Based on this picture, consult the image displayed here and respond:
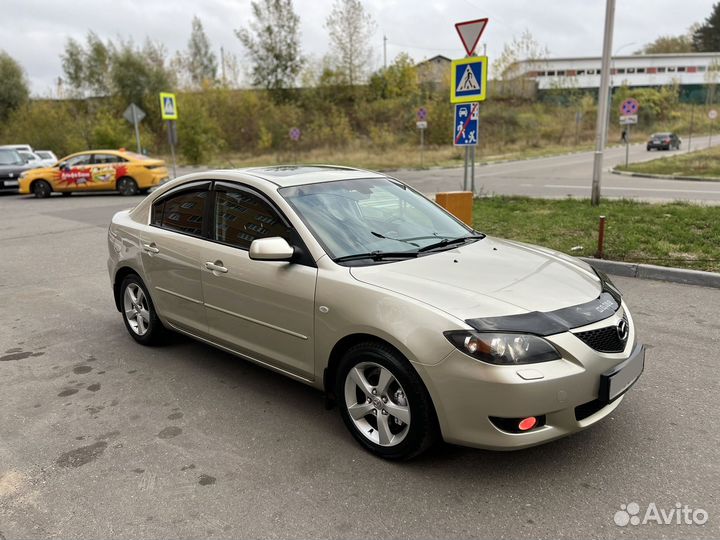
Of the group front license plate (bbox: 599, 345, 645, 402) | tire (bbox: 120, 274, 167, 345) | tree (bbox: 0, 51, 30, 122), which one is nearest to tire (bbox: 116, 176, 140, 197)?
tire (bbox: 120, 274, 167, 345)

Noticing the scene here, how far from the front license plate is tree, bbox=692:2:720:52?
111308mm

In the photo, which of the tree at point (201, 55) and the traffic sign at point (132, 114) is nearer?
the traffic sign at point (132, 114)

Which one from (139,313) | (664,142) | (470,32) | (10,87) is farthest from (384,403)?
(10,87)

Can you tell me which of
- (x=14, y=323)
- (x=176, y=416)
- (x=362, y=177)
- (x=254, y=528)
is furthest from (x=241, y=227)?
(x=14, y=323)

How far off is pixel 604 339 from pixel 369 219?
170 cm

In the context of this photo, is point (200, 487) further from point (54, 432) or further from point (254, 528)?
point (54, 432)

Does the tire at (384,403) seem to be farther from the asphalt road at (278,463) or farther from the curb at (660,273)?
the curb at (660,273)

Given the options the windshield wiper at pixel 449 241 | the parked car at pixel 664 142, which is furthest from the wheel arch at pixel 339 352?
the parked car at pixel 664 142

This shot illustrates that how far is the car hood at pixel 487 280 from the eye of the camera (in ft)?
9.88

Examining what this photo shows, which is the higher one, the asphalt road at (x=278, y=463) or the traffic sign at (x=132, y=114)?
the traffic sign at (x=132, y=114)

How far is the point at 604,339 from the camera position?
9.98ft

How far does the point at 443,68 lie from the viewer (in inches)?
3081

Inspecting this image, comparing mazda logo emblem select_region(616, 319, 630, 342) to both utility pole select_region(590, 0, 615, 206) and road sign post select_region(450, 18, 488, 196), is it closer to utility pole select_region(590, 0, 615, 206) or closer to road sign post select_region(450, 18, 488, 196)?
road sign post select_region(450, 18, 488, 196)

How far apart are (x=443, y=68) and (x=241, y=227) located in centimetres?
7985
